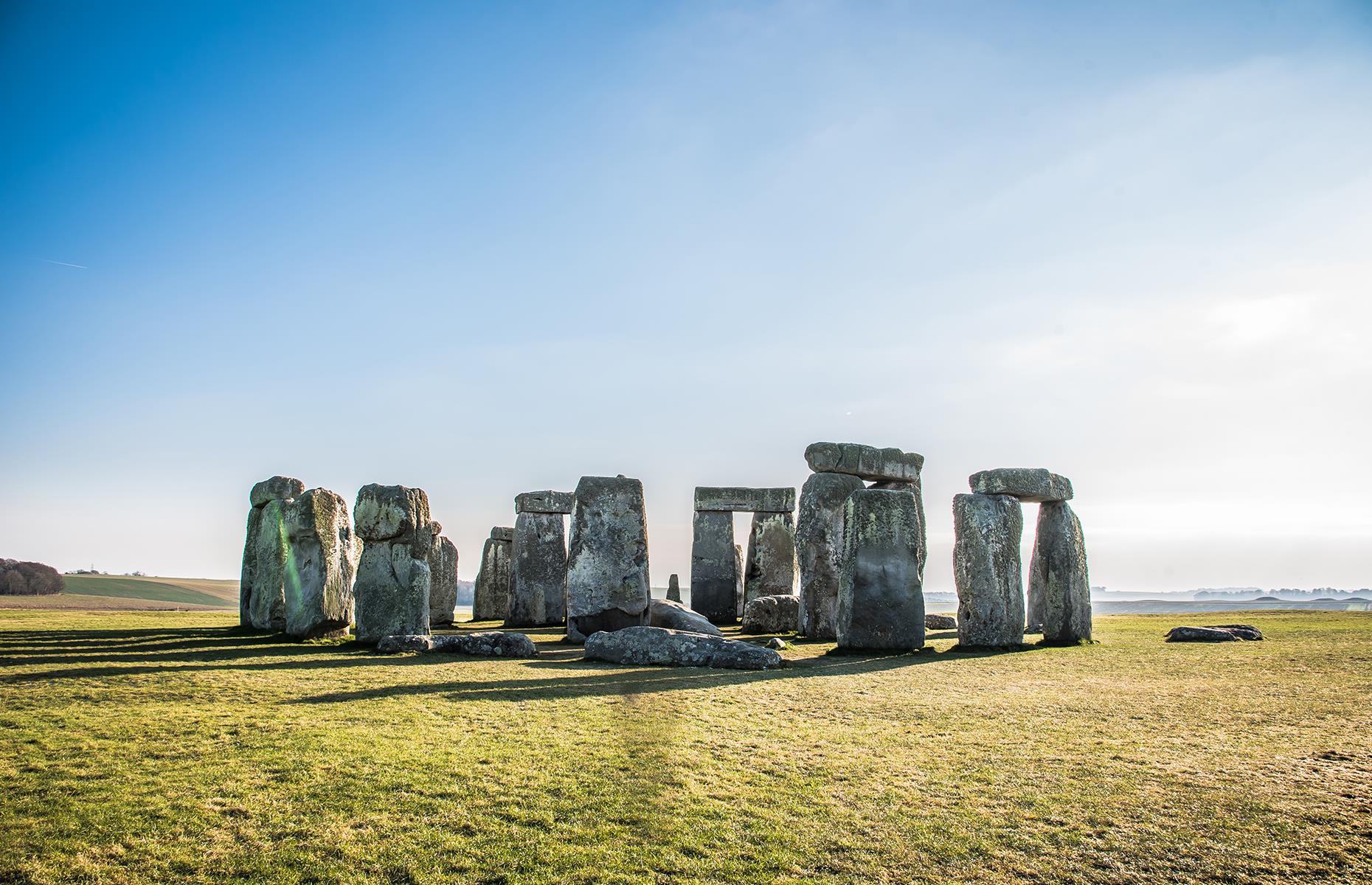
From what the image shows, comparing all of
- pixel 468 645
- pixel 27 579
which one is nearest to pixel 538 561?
pixel 468 645

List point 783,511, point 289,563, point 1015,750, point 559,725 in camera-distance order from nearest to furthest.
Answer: point 1015,750 → point 559,725 → point 289,563 → point 783,511

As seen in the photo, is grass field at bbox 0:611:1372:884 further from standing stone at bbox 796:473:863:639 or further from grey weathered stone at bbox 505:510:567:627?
grey weathered stone at bbox 505:510:567:627

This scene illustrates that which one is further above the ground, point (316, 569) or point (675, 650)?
point (316, 569)

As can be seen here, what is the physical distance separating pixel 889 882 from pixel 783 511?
56.1 feet

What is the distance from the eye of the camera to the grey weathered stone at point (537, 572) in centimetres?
1730

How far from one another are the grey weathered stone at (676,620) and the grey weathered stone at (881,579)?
9.22 ft

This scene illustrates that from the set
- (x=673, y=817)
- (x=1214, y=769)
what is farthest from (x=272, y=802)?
(x=1214, y=769)

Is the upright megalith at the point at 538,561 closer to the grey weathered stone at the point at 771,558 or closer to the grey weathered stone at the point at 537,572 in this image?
the grey weathered stone at the point at 537,572

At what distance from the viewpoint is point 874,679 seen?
27.0ft

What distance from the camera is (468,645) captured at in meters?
10.1

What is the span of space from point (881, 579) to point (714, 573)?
9.40m

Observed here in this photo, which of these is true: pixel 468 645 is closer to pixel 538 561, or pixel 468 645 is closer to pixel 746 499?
pixel 538 561

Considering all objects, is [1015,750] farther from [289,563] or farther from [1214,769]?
[289,563]

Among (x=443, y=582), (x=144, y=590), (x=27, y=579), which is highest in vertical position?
(x=443, y=582)
